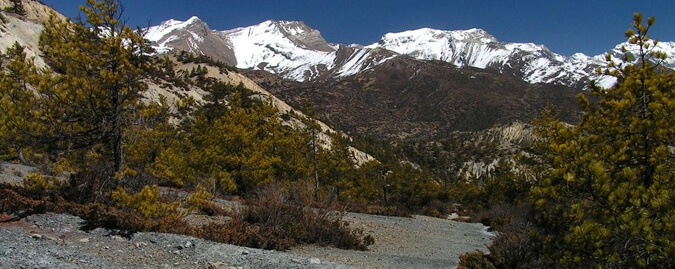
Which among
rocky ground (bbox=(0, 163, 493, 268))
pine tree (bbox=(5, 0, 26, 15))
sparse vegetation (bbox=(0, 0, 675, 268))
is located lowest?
rocky ground (bbox=(0, 163, 493, 268))

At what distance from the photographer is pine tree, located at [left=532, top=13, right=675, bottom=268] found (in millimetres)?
3986

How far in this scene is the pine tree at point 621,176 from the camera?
157 inches

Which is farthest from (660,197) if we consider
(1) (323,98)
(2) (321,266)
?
(1) (323,98)

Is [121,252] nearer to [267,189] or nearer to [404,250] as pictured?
[267,189]

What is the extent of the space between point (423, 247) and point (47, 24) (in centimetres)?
1067

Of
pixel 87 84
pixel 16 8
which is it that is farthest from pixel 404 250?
pixel 16 8

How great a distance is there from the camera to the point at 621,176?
444cm

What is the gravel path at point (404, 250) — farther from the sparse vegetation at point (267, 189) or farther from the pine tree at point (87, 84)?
the pine tree at point (87, 84)

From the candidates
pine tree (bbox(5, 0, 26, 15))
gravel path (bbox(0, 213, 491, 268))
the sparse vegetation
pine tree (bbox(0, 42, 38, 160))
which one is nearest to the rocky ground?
gravel path (bbox(0, 213, 491, 268))

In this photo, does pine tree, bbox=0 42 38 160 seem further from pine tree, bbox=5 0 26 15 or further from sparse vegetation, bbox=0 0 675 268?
pine tree, bbox=5 0 26 15

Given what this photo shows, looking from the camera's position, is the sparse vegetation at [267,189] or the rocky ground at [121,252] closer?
the sparse vegetation at [267,189]

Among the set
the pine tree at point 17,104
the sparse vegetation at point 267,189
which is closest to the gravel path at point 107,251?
the sparse vegetation at point 267,189

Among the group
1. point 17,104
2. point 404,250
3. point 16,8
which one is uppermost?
point 16,8

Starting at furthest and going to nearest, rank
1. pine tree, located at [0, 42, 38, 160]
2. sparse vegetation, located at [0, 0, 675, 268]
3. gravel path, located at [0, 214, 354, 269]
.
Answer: pine tree, located at [0, 42, 38, 160], gravel path, located at [0, 214, 354, 269], sparse vegetation, located at [0, 0, 675, 268]
